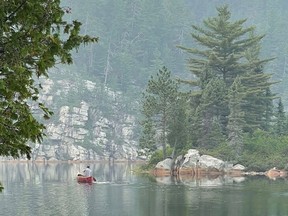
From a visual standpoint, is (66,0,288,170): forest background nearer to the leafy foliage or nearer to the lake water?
the lake water

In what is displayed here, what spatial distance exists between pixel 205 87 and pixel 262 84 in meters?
9.66

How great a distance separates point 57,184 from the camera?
5194cm

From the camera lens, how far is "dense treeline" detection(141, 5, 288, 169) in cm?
6625

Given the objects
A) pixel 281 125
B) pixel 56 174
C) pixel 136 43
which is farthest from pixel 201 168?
pixel 136 43

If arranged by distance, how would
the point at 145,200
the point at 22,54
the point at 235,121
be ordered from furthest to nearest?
the point at 235,121
the point at 145,200
the point at 22,54

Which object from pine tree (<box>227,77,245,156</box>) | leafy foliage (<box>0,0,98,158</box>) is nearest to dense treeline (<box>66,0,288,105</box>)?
pine tree (<box>227,77,245,156</box>)

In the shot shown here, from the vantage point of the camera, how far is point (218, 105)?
71.9 m

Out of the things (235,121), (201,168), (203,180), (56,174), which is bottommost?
(203,180)

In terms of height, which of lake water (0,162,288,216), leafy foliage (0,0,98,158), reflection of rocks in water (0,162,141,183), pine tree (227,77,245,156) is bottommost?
lake water (0,162,288,216)

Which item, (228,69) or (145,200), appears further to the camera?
(228,69)

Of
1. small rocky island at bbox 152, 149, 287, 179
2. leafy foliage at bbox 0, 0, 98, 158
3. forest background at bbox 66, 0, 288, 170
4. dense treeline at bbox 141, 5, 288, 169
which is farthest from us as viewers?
forest background at bbox 66, 0, 288, 170

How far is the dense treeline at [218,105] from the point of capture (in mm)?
66250

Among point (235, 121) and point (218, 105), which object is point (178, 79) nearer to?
point (218, 105)

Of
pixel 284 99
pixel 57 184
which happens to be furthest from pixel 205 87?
pixel 284 99
